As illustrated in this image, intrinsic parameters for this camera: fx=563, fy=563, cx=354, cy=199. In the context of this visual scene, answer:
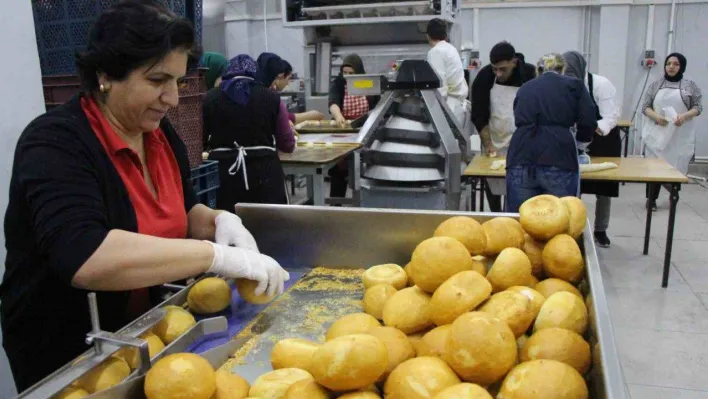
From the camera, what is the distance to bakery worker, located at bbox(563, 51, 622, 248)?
12.3ft

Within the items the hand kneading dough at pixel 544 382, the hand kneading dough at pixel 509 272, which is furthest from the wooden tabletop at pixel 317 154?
the hand kneading dough at pixel 544 382

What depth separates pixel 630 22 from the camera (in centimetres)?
758

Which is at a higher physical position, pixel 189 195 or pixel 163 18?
pixel 163 18

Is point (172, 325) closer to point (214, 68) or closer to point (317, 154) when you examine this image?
point (317, 154)

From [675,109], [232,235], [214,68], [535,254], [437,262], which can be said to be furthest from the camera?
[675,109]

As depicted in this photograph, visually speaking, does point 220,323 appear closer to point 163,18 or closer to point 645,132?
point 163,18

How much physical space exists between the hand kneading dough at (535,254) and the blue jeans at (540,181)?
2002 mm

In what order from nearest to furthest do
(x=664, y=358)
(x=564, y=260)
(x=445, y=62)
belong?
(x=564, y=260), (x=664, y=358), (x=445, y=62)

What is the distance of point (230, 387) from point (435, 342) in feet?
1.15

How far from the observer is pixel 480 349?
0.84 m

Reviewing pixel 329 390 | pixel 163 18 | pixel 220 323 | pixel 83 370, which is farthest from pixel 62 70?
pixel 329 390

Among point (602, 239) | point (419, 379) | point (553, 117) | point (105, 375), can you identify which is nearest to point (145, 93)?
point (105, 375)

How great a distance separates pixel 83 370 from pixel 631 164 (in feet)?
12.4

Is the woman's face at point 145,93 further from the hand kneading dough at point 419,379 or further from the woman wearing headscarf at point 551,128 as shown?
the woman wearing headscarf at point 551,128
